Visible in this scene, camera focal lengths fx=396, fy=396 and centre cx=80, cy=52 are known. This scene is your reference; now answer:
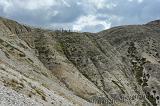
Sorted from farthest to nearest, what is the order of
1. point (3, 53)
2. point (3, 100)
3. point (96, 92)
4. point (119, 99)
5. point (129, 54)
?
point (129, 54), point (119, 99), point (96, 92), point (3, 53), point (3, 100)

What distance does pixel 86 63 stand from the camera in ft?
444

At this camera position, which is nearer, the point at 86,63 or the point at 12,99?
the point at 12,99

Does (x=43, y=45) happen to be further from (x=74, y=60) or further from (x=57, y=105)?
(x=57, y=105)

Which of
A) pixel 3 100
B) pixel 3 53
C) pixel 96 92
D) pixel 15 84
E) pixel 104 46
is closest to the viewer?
pixel 3 100

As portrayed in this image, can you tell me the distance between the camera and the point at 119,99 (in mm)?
121312

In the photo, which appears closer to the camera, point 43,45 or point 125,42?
point 43,45

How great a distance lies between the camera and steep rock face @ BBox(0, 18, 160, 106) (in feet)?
360

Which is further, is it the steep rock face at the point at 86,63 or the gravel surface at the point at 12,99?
the steep rock face at the point at 86,63

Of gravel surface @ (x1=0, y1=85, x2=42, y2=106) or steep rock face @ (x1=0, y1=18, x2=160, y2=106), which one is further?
steep rock face @ (x1=0, y1=18, x2=160, y2=106)

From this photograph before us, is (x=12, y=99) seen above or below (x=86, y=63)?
below

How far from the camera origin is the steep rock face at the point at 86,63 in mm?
109688

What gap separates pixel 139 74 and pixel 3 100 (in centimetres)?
11426

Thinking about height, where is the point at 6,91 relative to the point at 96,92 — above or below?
above

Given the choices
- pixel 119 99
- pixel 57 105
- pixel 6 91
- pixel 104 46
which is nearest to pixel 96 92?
pixel 119 99
